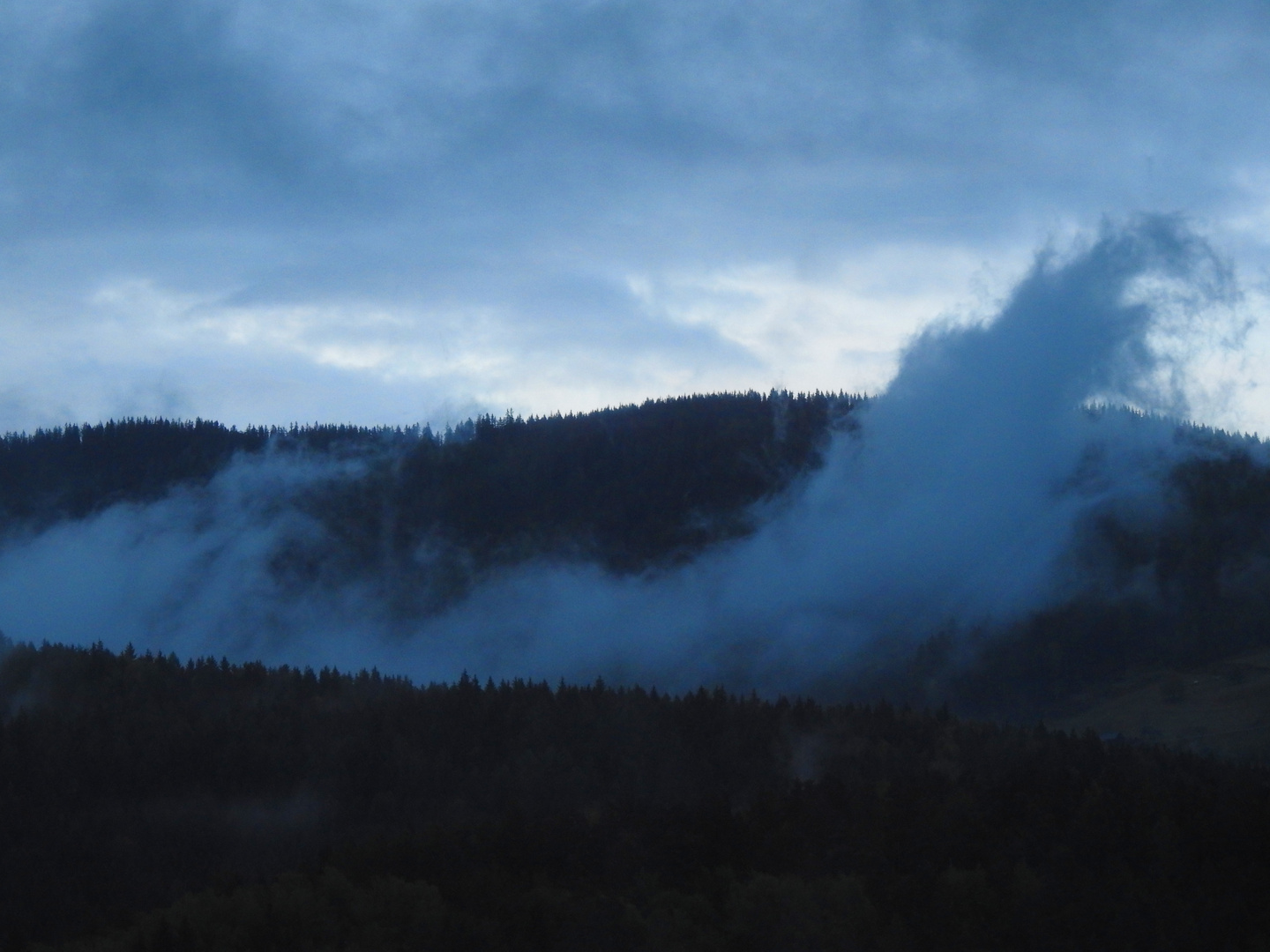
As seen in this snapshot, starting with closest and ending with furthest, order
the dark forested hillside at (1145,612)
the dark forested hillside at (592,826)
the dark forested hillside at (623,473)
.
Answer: the dark forested hillside at (592,826) → the dark forested hillside at (1145,612) → the dark forested hillside at (623,473)

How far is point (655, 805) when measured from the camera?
186 feet

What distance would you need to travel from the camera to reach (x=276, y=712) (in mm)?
82938

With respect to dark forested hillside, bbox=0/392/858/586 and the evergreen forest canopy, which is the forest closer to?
the evergreen forest canopy

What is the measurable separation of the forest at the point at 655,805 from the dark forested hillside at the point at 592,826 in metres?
0.17

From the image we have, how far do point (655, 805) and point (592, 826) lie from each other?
3.57 metres

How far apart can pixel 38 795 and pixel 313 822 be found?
53.9 ft

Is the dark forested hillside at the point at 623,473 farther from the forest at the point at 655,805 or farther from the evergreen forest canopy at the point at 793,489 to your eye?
the forest at the point at 655,805

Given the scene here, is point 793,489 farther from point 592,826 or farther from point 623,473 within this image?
point 592,826

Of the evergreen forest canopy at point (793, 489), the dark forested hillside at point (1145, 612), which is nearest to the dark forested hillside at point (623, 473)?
the evergreen forest canopy at point (793, 489)

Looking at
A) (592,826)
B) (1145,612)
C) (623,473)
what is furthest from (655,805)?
(623,473)

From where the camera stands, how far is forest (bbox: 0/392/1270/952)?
1693 inches

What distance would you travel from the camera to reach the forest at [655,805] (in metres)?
43.0

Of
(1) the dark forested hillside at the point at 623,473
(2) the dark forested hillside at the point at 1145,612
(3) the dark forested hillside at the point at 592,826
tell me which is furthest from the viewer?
(1) the dark forested hillside at the point at 623,473

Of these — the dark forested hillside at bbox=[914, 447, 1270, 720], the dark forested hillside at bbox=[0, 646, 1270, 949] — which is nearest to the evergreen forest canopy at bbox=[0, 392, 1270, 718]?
the dark forested hillside at bbox=[914, 447, 1270, 720]
